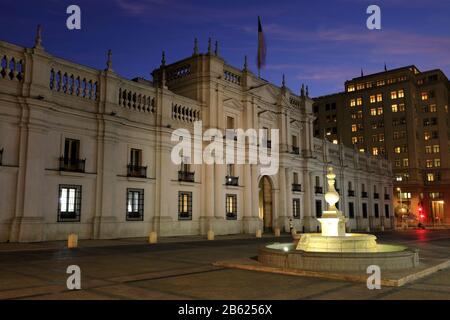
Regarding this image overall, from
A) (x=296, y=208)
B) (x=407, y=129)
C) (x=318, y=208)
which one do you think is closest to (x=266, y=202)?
(x=296, y=208)

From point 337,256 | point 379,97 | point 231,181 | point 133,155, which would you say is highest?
point 379,97

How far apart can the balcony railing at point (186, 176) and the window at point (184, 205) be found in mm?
1055

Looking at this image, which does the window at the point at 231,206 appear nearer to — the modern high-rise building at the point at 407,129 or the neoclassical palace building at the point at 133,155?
the neoclassical palace building at the point at 133,155

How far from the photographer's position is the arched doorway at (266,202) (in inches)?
1680

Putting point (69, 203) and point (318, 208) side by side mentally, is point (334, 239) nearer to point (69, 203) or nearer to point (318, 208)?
point (69, 203)

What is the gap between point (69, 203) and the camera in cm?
2530

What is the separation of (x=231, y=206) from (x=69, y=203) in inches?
606

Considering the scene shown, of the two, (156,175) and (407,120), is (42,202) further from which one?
(407,120)

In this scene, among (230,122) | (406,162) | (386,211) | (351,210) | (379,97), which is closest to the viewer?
(230,122)

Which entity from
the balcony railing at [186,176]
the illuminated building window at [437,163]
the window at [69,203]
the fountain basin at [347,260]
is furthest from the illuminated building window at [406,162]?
the fountain basin at [347,260]

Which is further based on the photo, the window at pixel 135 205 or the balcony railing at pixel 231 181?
the balcony railing at pixel 231 181

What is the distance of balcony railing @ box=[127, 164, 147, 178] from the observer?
28833mm

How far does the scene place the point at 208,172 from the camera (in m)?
34.3
